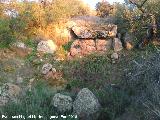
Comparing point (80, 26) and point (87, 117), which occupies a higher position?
point (80, 26)

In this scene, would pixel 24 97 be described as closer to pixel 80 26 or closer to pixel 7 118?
pixel 7 118

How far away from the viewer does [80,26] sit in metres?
21.2

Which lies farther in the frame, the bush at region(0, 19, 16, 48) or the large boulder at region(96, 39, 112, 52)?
the large boulder at region(96, 39, 112, 52)

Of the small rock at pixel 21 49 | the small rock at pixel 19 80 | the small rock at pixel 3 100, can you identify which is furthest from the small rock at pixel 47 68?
the small rock at pixel 3 100

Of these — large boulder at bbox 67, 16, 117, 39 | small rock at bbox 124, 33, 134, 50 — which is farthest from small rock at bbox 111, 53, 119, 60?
large boulder at bbox 67, 16, 117, 39

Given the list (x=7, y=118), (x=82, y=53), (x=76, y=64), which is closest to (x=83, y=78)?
(x=76, y=64)

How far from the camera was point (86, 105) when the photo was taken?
32.8 feet

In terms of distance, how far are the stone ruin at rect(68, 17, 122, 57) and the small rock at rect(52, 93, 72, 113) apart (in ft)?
31.6

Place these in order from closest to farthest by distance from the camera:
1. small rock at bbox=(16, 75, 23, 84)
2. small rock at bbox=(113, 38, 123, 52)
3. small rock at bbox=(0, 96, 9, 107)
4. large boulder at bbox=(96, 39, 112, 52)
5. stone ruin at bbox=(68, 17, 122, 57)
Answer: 1. small rock at bbox=(0, 96, 9, 107)
2. small rock at bbox=(16, 75, 23, 84)
3. small rock at bbox=(113, 38, 123, 52)
4. stone ruin at bbox=(68, 17, 122, 57)
5. large boulder at bbox=(96, 39, 112, 52)

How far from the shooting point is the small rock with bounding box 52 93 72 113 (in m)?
10.0

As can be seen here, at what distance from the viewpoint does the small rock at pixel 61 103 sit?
1005 cm

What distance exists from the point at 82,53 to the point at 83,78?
3111 mm

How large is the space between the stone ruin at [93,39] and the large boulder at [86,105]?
31.8ft

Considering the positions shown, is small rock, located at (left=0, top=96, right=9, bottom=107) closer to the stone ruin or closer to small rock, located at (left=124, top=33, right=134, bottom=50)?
the stone ruin
